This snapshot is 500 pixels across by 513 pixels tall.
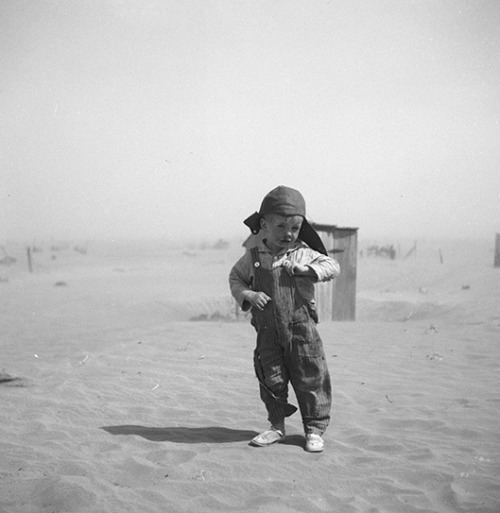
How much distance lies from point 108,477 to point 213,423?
47.9 inches

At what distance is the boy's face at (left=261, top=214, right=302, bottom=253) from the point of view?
3045 millimetres

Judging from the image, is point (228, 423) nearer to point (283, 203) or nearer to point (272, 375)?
point (272, 375)

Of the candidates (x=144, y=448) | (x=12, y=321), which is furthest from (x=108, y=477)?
(x=12, y=321)

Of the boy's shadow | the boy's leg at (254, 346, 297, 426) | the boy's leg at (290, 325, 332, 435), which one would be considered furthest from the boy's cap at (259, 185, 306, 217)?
the boy's shadow

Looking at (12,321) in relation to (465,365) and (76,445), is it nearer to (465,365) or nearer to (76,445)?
(76,445)

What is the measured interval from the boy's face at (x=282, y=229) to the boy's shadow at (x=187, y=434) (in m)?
1.49

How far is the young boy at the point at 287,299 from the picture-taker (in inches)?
120

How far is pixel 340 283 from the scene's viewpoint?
9320 millimetres

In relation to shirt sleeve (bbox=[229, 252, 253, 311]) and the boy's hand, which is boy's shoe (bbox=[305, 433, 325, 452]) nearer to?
shirt sleeve (bbox=[229, 252, 253, 311])

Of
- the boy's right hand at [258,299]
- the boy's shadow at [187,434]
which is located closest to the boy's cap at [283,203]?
the boy's right hand at [258,299]

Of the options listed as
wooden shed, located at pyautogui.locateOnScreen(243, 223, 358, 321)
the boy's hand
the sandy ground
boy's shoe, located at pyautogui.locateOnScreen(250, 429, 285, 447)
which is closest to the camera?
the sandy ground

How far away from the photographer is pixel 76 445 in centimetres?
343

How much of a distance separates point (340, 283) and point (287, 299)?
643cm

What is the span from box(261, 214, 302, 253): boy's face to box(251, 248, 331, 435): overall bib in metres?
0.15
